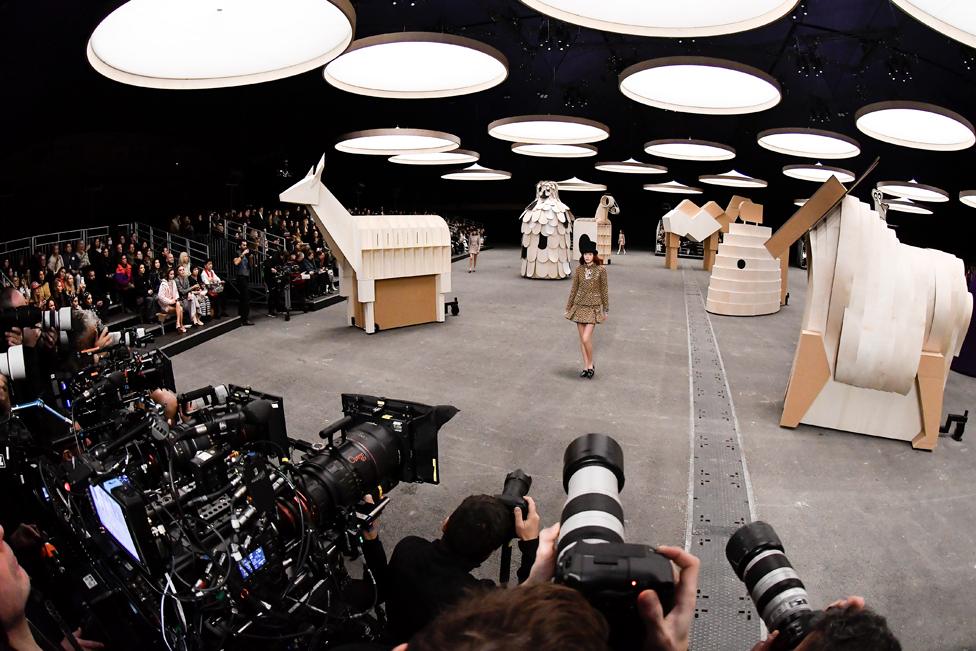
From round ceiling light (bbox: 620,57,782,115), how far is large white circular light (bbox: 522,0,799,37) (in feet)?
6.35

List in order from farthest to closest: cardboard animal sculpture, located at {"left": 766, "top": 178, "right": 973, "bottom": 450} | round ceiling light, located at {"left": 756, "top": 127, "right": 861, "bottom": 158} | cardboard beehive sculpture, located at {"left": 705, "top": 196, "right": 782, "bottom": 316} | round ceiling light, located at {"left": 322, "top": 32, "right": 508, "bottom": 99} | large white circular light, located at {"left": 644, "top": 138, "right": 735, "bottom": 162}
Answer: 1. large white circular light, located at {"left": 644, "top": 138, "right": 735, "bottom": 162}
2. cardboard beehive sculpture, located at {"left": 705, "top": 196, "right": 782, "bottom": 316}
3. round ceiling light, located at {"left": 756, "top": 127, "right": 861, "bottom": 158}
4. round ceiling light, located at {"left": 322, "top": 32, "right": 508, "bottom": 99}
5. cardboard animal sculpture, located at {"left": 766, "top": 178, "right": 973, "bottom": 450}

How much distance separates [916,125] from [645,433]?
810cm

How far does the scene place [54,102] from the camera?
10.0 metres

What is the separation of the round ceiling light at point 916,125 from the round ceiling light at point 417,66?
5674 mm

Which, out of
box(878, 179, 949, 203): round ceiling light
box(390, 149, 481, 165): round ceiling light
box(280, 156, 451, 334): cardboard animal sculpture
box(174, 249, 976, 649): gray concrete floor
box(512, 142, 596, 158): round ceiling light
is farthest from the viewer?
box(512, 142, 596, 158): round ceiling light

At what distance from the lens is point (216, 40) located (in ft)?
15.3

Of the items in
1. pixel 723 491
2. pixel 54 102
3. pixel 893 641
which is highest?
pixel 54 102

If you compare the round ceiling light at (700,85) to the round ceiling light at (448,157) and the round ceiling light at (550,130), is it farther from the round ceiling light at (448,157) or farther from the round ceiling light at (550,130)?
the round ceiling light at (448,157)

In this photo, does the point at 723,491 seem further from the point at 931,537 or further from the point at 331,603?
the point at 331,603

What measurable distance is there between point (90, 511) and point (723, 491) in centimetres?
422

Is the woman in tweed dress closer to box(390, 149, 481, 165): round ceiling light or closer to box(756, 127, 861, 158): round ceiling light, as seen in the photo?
box(756, 127, 861, 158): round ceiling light

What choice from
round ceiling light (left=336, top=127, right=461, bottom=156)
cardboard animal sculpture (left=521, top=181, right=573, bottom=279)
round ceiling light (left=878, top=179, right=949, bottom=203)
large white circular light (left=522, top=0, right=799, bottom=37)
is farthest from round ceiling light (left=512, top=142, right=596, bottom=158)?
large white circular light (left=522, top=0, right=799, bottom=37)

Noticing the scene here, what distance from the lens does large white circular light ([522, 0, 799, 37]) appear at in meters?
4.29

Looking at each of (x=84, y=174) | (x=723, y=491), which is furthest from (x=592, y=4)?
(x=84, y=174)
